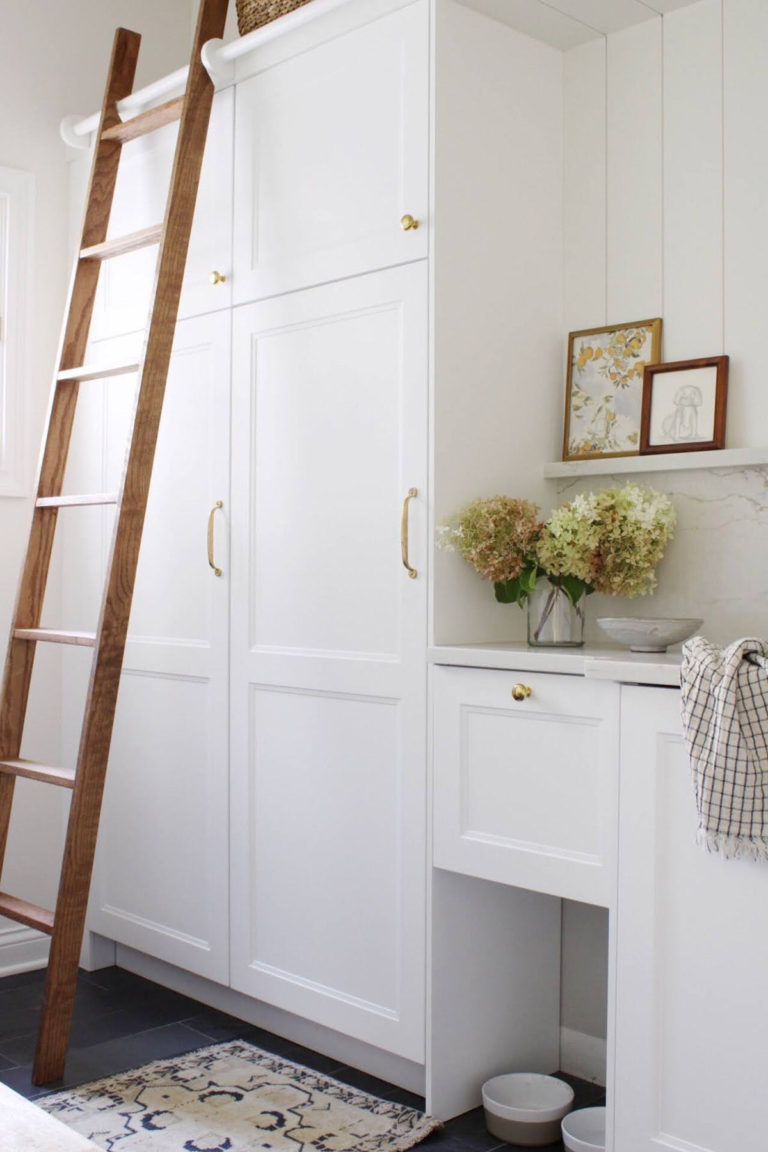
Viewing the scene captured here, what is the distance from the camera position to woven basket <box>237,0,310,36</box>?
9.02 feet

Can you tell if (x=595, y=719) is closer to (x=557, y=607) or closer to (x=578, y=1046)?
(x=557, y=607)

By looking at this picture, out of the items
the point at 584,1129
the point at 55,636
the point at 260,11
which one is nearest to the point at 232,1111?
the point at 584,1129

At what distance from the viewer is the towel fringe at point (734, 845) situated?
5.78 ft

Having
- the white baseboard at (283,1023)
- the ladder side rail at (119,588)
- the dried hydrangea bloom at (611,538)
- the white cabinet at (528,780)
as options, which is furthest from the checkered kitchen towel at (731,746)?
the ladder side rail at (119,588)

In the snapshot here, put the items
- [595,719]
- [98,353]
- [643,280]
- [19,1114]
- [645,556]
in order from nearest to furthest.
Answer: [19,1114] → [595,719] → [645,556] → [643,280] → [98,353]

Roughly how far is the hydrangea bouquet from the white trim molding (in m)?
1.55

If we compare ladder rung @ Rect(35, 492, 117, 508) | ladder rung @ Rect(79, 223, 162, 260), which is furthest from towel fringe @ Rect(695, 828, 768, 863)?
ladder rung @ Rect(79, 223, 162, 260)

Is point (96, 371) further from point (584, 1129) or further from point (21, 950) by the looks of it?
point (584, 1129)

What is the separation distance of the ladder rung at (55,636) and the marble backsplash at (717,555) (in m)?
1.22

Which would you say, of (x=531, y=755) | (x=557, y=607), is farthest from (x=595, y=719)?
(x=557, y=607)

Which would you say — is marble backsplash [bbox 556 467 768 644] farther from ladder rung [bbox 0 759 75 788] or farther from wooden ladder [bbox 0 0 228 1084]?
ladder rung [bbox 0 759 75 788]

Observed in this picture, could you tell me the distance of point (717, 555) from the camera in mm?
2404

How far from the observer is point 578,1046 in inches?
104

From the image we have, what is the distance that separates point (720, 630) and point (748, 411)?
45 cm
